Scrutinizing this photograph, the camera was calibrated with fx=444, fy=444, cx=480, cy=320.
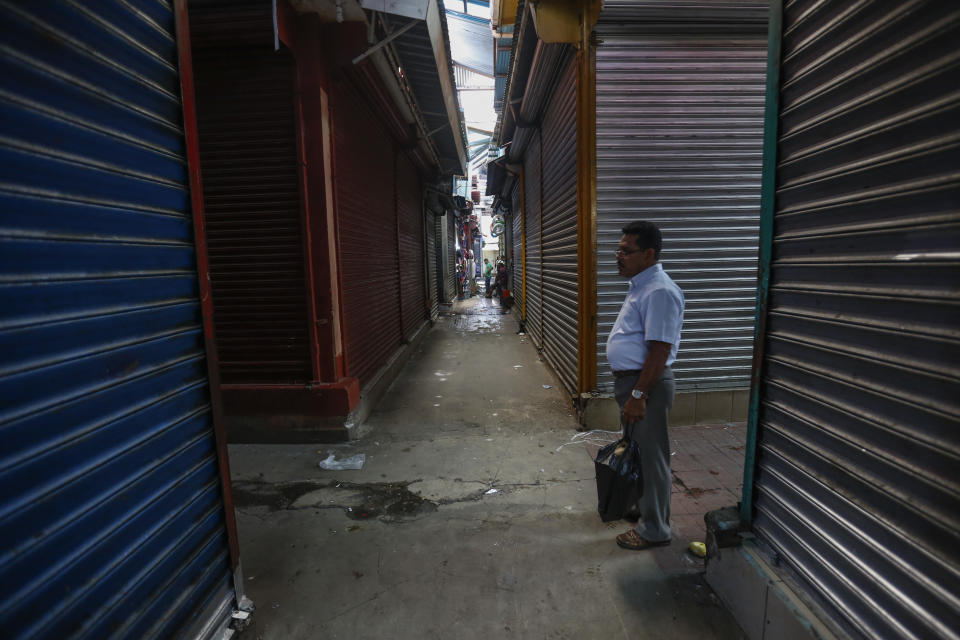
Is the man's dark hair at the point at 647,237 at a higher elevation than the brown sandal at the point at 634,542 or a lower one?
higher

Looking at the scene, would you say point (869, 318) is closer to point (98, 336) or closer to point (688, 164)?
point (98, 336)

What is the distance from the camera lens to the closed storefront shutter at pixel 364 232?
5.48 m

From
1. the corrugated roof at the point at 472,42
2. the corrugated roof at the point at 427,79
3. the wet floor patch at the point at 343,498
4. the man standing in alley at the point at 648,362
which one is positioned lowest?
the wet floor patch at the point at 343,498

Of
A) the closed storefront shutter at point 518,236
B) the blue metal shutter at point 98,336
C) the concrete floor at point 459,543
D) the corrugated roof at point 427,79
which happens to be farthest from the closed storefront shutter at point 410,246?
the blue metal shutter at point 98,336

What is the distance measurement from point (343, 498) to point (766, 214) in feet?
12.2

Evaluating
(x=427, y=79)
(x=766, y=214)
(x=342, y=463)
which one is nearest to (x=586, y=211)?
(x=766, y=214)

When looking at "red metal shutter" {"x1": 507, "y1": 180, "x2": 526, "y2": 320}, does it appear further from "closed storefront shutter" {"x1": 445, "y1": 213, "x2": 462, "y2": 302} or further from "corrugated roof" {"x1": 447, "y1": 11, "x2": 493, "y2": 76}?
"corrugated roof" {"x1": 447, "y1": 11, "x2": 493, "y2": 76}

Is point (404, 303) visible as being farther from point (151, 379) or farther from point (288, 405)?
point (151, 379)

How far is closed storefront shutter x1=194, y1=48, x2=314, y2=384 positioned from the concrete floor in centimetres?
115

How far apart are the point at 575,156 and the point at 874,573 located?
15.3ft

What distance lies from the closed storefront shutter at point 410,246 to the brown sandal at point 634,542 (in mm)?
6830

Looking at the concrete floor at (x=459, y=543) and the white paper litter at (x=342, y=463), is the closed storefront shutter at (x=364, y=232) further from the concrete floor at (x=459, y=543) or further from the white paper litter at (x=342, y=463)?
the concrete floor at (x=459, y=543)

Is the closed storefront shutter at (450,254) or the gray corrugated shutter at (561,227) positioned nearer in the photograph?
the gray corrugated shutter at (561,227)

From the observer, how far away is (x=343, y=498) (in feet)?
12.7
